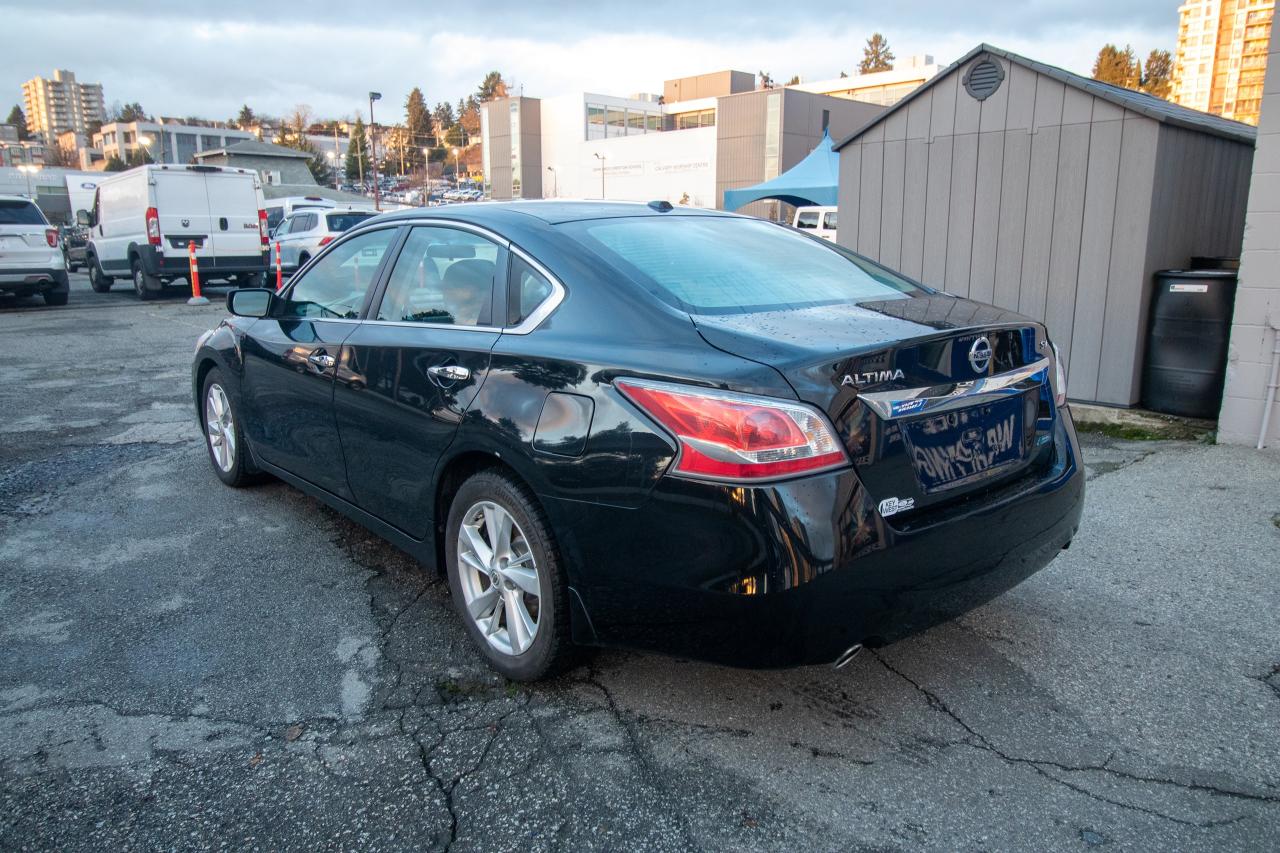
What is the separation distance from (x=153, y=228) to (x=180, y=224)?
0.46 m

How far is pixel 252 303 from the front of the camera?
4.61 meters

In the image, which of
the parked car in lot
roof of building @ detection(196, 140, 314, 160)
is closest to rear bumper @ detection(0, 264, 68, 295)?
the parked car in lot

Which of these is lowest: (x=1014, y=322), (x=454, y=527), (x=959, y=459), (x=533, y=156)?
(x=454, y=527)

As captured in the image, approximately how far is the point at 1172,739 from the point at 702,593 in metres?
1.50

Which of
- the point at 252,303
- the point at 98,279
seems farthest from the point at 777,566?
the point at 98,279

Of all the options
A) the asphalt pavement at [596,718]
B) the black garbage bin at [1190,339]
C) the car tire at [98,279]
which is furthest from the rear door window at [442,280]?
the car tire at [98,279]

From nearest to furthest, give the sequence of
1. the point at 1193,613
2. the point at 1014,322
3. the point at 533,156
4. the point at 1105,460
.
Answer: the point at 1014,322 < the point at 1193,613 < the point at 1105,460 < the point at 533,156

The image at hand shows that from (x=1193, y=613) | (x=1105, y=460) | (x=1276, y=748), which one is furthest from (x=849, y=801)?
(x=1105, y=460)

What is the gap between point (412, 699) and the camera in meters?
2.99

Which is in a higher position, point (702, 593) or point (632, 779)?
point (702, 593)

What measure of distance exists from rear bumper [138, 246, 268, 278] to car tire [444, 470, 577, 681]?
50.6ft

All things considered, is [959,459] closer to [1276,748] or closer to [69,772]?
[1276,748]

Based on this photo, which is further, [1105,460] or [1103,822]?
[1105,460]

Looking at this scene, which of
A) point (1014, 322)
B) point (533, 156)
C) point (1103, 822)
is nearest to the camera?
point (1103, 822)
